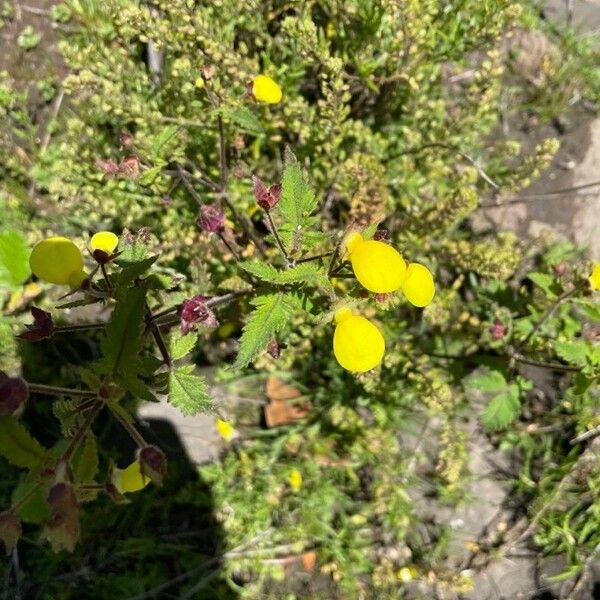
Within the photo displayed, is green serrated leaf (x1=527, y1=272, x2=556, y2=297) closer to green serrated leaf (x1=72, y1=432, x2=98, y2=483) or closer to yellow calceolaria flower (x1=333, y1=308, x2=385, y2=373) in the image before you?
yellow calceolaria flower (x1=333, y1=308, x2=385, y2=373)

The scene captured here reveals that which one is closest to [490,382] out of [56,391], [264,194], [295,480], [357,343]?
[295,480]

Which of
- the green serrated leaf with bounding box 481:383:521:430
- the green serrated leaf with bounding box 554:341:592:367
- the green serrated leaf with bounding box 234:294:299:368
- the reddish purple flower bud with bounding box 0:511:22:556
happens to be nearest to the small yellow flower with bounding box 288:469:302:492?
the green serrated leaf with bounding box 481:383:521:430

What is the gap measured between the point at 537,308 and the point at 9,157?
2.64 metres

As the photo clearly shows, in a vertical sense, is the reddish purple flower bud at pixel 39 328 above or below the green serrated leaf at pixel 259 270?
below

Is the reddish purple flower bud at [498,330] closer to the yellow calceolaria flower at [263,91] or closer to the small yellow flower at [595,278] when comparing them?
the small yellow flower at [595,278]

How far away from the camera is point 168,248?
259 cm

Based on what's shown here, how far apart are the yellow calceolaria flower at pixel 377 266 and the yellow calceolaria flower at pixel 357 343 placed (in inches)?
4.1

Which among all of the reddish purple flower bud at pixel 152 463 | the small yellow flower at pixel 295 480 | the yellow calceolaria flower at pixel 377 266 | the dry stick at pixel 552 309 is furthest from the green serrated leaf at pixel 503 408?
the reddish purple flower bud at pixel 152 463

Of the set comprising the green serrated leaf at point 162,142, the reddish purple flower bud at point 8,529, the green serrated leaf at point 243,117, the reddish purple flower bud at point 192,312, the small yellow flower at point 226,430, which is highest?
the green serrated leaf at point 243,117

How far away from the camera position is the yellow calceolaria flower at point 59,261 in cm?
161

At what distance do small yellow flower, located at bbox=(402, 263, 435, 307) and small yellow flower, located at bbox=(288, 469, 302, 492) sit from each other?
1.72 meters

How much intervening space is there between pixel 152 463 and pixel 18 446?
12.4 inches

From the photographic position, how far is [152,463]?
1410mm

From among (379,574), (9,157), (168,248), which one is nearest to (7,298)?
(9,157)
